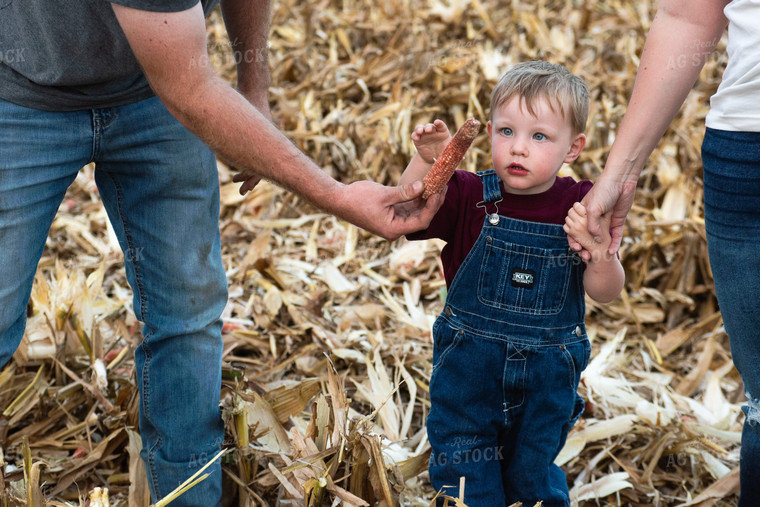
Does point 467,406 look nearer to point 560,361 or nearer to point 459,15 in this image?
point 560,361

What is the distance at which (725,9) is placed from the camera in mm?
1837

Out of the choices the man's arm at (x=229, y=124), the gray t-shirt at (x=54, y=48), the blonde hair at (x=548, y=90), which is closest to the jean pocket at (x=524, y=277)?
the man's arm at (x=229, y=124)

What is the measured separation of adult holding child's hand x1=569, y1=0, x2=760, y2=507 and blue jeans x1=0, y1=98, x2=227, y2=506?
105 cm

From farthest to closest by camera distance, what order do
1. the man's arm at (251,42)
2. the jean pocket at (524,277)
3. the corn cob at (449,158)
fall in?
1. the man's arm at (251,42)
2. the jean pocket at (524,277)
3. the corn cob at (449,158)

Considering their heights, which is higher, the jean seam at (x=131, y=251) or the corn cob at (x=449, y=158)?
the corn cob at (x=449, y=158)

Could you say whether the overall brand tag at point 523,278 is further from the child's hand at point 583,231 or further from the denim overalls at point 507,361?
the child's hand at point 583,231

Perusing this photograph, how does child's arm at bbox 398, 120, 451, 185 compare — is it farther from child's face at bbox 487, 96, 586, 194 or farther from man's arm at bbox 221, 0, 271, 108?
man's arm at bbox 221, 0, 271, 108

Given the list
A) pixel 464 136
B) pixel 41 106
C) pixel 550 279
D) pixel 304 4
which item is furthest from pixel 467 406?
pixel 304 4

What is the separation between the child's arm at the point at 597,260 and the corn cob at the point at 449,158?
0.34 metres

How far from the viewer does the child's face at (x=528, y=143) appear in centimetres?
213

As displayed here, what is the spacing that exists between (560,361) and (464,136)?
0.72 m

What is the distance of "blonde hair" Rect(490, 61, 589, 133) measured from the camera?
2.13 meters

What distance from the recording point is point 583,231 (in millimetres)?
2090

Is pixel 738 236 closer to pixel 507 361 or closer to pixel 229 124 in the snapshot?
pixel 507 361
